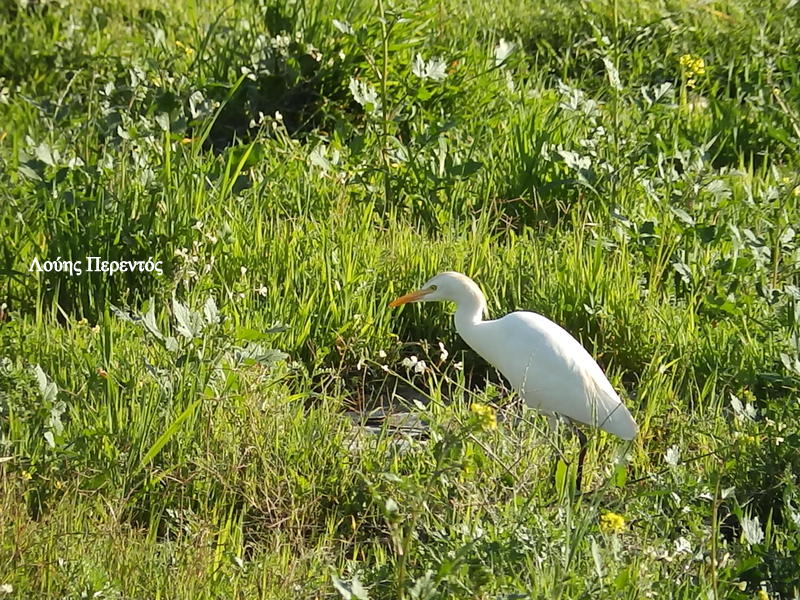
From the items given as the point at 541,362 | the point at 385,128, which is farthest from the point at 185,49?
the point at 541,362

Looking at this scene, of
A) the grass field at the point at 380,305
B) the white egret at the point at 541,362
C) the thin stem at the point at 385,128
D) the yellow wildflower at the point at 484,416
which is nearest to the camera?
the yellow wildflower at the point at 484,416

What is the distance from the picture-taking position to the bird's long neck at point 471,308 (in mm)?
3252

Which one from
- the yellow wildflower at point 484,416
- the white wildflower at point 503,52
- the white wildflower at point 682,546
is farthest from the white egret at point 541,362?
the white wildflower at point 503,52

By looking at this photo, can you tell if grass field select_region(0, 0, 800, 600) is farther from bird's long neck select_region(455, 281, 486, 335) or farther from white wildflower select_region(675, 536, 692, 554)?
bird's long neck select_region(455, 281, 486, 335)

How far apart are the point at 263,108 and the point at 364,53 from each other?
1.93ft

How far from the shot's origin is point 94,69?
486cm

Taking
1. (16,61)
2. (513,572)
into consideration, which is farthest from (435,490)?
(16,61)

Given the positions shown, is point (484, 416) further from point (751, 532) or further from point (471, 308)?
point (471, 308)

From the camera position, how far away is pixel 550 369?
10.0 feet

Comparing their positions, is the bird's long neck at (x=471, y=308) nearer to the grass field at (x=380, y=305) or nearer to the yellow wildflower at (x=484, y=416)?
the grass field at (x=380, y=305)

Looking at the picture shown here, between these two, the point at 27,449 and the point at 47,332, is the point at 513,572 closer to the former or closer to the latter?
the point at 27,449

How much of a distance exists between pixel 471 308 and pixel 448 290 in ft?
0.27

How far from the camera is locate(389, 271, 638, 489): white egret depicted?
2.95 metres

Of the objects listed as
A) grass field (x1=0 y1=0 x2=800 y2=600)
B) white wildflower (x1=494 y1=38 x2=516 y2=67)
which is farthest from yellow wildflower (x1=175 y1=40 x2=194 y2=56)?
white wildflower (x1=494 y1=38 x2=516 y2=67)
